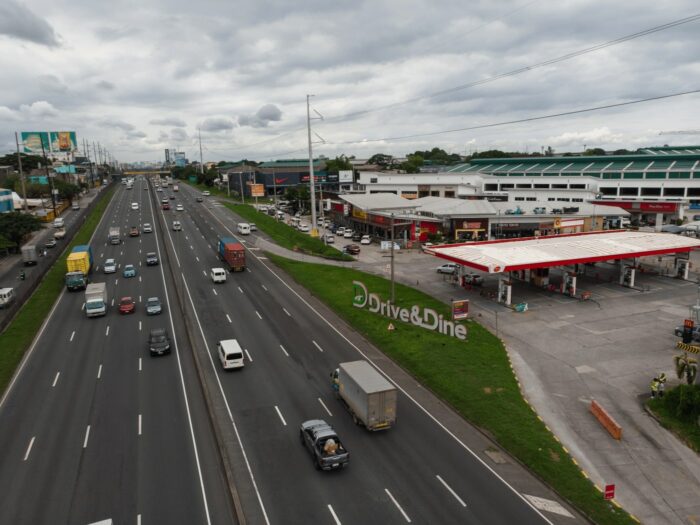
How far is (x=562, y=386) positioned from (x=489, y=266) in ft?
65.0

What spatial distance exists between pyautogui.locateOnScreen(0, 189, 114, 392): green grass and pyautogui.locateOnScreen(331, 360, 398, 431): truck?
26.5 m

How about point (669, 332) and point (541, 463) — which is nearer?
point (541, 463)

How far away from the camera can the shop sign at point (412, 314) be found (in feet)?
145

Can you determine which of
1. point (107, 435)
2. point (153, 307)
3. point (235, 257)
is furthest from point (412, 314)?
point (235, 257)

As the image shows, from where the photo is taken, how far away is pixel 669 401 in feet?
101

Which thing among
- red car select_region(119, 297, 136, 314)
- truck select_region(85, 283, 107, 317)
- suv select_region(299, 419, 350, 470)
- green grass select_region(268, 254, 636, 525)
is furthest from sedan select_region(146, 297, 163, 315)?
suv select_region(299, 419, 350, 470)

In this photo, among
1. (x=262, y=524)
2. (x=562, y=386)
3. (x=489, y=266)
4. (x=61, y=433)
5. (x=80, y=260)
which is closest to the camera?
(x=262, y=524)

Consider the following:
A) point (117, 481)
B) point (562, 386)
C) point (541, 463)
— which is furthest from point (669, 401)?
point (117, 481)

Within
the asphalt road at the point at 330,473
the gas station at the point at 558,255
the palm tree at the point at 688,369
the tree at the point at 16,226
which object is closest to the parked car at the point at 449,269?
the gas station at the point at 558,255

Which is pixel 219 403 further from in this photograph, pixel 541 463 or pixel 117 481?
pixel 541 463

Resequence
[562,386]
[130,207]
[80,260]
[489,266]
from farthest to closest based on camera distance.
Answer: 1. [130,207]
2. [80,260]
3. [489,266]
4. [562,386]

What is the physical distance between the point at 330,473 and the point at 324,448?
56.2 inches

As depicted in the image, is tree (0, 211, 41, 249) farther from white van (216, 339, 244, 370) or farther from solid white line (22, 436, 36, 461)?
solid white line (22, 436, 36, 461)

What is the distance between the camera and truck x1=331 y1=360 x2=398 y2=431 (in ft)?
90.6
